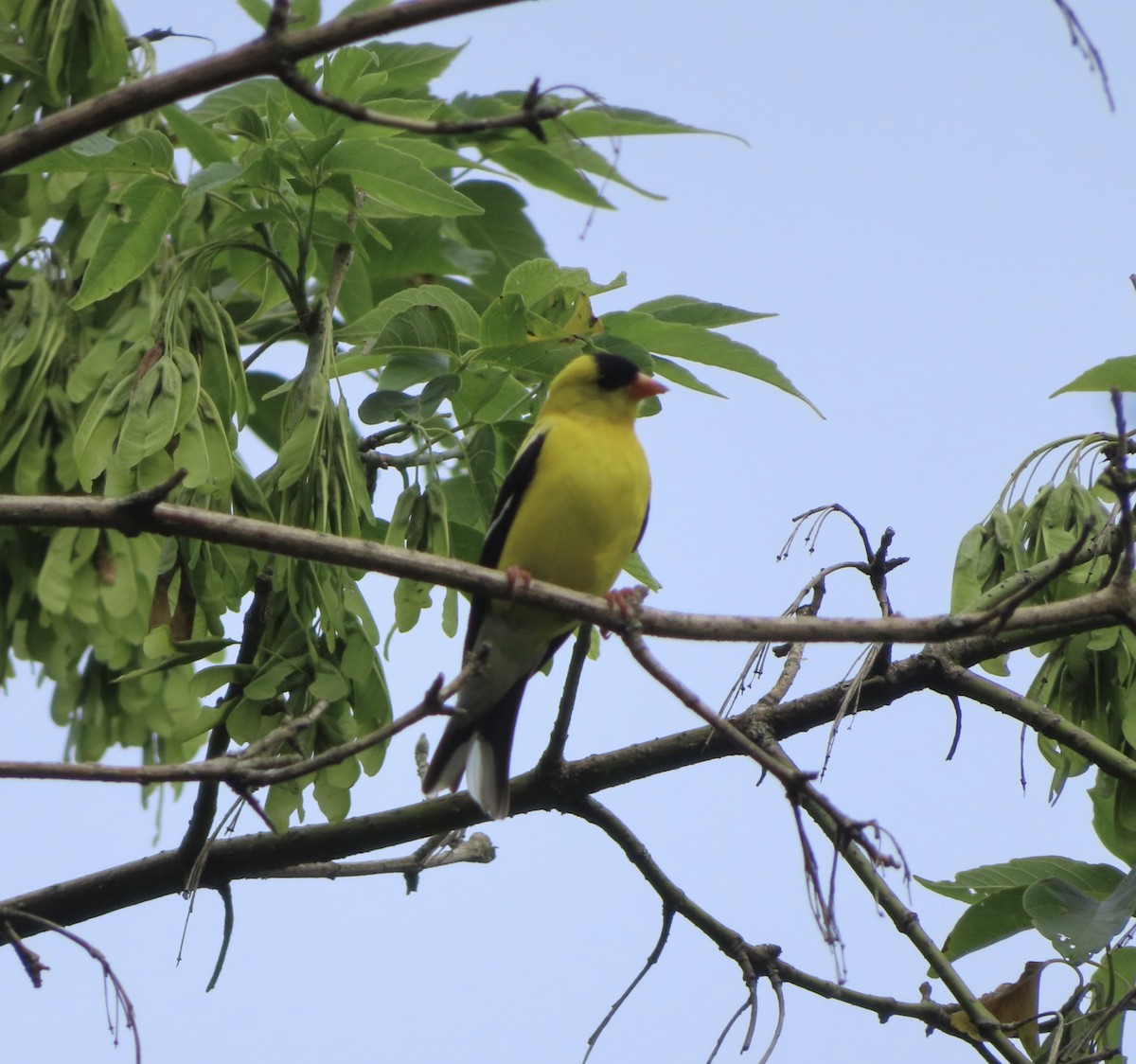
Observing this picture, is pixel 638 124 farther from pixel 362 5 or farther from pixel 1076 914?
pixel 1076 914

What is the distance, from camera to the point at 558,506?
401cm

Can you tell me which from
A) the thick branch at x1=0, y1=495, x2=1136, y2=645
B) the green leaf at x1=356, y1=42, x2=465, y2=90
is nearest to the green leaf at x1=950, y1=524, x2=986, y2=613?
the thick branch at x1=0, y1=495, x2=1136, y2=645

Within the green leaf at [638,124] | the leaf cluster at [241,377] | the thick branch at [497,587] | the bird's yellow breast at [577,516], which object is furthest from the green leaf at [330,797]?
the green leaf at [638,124]

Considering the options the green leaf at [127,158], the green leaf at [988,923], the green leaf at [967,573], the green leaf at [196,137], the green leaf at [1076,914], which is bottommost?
the green leaf at [1076,914]

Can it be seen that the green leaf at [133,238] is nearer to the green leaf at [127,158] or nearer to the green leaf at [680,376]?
the green leaf at [127,158]

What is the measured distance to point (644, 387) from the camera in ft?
14.6

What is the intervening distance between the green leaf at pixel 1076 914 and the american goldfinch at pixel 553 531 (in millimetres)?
1457

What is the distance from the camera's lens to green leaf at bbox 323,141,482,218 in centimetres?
293

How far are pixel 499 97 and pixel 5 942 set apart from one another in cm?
263

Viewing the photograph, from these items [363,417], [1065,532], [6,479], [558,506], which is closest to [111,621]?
[6,479]

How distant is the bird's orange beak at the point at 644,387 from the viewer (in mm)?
4445

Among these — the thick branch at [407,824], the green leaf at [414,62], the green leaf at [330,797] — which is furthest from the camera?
the green leaf at [414,62]

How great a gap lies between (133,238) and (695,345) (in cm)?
129

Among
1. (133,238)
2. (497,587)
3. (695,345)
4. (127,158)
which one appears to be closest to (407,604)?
(497,587)
